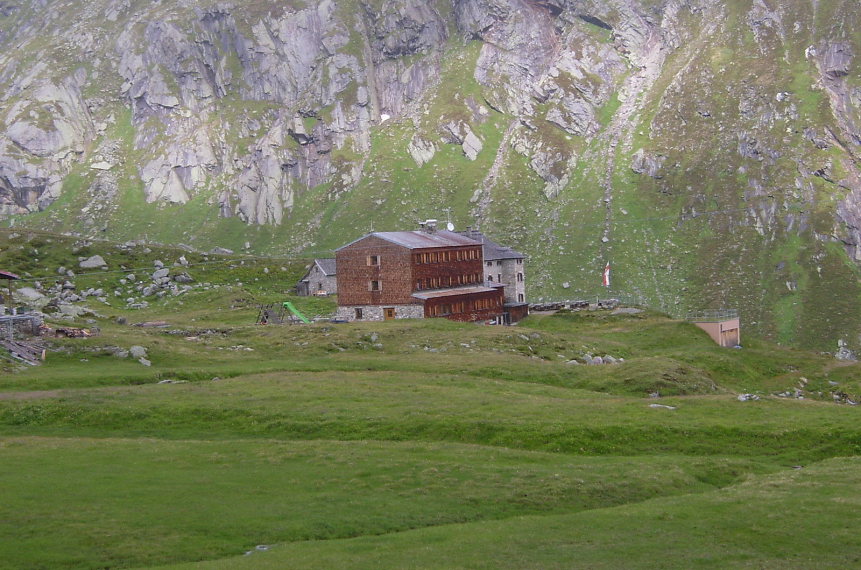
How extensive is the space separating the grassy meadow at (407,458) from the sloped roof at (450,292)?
16228 mm

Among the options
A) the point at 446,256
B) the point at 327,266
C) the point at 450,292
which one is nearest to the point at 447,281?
the point at 446,256

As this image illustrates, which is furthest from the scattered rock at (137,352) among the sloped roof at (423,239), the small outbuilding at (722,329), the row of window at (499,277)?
the small outbuilding at (722,329)

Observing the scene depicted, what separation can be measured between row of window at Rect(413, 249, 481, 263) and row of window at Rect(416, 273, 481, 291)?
80.0 inches

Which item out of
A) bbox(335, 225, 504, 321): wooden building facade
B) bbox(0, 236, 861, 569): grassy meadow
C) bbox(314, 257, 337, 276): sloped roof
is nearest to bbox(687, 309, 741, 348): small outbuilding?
bbox(0, 236, 861, 569): grassy meadow

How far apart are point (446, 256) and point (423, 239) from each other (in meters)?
3.43

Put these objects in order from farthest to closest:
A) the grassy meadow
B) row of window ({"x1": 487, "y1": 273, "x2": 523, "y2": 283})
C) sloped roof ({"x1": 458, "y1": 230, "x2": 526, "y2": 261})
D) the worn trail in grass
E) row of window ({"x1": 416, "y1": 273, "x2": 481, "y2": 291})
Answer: sloped roof ({"x1": 458, "y1": 230, "x2": 526, "y2": 261}) < row of window ({"x1": 487, "y1": 273, "x2": 523, "y2": 283}) < row of window ({"x1": 416, "y1": 273, "x2": 481, "y2": 291}) < the grassy meadow < the worn trail in grass

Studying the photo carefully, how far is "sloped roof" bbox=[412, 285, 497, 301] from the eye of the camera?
318 feet

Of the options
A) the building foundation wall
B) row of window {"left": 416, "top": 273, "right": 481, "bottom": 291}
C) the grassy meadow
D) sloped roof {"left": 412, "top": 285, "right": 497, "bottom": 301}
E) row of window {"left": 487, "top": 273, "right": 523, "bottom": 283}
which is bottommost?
the grassy meadow

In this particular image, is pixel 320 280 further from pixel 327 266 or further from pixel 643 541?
pixel 643 541

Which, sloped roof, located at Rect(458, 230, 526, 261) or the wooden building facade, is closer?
the wooden building facade

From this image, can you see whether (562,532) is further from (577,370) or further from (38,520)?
(577,370)

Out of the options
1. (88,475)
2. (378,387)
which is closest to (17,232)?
(378,387)

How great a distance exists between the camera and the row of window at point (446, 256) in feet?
327

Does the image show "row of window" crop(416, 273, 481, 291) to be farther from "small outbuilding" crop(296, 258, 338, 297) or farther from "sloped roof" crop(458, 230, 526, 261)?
"small outbuilding" crop(296, 258, 338, 297)
